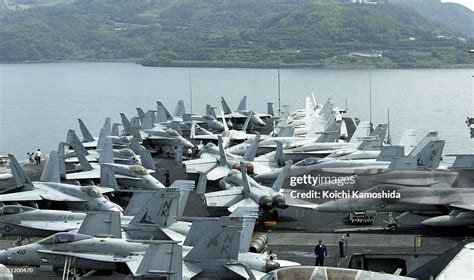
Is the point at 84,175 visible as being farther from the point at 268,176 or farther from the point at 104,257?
the point at 104,257

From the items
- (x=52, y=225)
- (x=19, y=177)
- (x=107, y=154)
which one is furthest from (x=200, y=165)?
(x=52, y=225)

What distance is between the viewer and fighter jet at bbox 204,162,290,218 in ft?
131

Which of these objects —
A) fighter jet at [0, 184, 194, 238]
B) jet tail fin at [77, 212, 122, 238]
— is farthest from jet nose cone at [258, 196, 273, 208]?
jet tail fin at [77, 212, 122, 238]

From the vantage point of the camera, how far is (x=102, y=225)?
30781mm

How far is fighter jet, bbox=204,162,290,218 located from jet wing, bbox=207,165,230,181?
6.07 metres

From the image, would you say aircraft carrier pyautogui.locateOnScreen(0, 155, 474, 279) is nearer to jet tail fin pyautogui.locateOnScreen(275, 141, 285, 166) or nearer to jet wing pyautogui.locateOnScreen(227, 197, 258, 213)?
jet wing pyautogui.locateOnScreen(227, 197, 258, 213)

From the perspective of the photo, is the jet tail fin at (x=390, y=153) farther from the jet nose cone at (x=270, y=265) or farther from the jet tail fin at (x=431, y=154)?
the jet nose cone at (x=270, y=265)

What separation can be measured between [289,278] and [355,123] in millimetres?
66528

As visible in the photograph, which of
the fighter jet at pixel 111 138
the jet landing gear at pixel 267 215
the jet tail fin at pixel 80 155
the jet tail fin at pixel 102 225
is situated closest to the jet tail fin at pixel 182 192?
the jet tail fin at pixel 102 225

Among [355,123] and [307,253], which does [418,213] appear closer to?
[307,253]

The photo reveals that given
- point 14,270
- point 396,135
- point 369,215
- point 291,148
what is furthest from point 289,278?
Result: point 396,135

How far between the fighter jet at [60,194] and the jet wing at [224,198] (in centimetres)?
409

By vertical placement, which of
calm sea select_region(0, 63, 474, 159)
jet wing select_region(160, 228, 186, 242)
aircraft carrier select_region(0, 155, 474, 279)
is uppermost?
jet wing select_region(160, 228, 186, 242)

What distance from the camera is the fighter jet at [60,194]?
132ft
